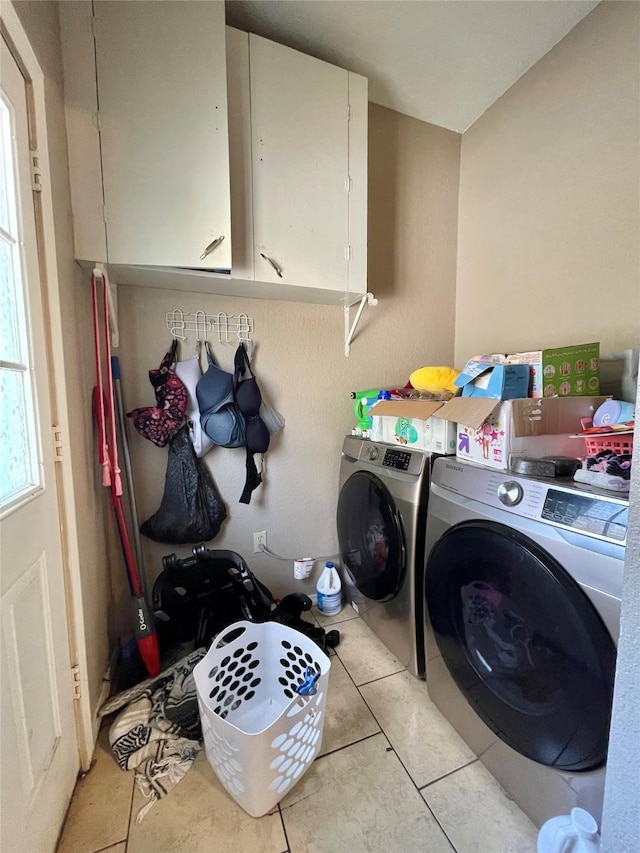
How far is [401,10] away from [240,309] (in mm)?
1243

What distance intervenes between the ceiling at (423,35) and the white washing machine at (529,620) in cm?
169

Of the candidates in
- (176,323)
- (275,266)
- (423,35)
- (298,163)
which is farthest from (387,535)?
(423,35)

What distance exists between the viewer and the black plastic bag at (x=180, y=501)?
141 cm

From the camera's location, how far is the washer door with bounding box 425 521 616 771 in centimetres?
65

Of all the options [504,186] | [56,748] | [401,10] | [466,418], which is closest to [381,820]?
[56,748]

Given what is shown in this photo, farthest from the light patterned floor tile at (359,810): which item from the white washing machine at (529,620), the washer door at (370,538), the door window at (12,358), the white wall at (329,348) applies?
the door window at (12,358)

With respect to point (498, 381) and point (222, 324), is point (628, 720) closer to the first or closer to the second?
point (498, 381)

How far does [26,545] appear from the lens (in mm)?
732

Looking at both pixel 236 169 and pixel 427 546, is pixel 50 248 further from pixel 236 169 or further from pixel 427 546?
pixel 427 546

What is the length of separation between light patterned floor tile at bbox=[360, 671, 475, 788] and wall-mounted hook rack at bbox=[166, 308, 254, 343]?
5.08 ft

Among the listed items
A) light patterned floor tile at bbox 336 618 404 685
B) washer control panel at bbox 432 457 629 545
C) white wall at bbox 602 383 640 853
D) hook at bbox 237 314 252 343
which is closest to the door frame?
hook at bbox 237 314 252 343

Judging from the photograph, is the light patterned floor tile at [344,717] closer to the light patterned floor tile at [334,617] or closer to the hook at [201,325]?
the light patterned floor tile at [334,617]

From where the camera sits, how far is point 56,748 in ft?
2.73

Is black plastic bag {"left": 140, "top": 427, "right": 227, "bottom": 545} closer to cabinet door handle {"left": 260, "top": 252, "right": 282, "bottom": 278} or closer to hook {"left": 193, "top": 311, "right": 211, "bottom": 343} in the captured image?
hook {"left": 193, "top": 311, "right": 211, "bottom": 343}
